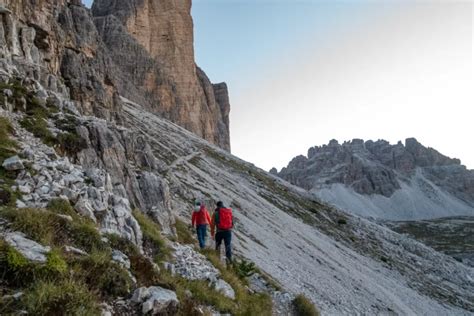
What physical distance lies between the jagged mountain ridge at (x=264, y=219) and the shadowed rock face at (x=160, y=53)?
159 feet

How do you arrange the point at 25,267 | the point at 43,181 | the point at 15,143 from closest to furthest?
the point at 25,267 → the point at 43,181 → the point at 15,143

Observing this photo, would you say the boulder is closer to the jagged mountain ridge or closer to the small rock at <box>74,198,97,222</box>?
the jagged mountain ridge

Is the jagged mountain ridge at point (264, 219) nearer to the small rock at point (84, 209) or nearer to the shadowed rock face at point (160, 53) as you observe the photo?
the small rock at point (84, 209)

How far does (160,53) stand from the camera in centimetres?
12838

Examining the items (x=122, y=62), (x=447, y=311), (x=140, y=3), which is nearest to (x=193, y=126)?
(x=122, y=62)

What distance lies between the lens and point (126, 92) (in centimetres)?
9556

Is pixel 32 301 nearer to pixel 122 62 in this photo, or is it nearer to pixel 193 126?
pixel 122 62

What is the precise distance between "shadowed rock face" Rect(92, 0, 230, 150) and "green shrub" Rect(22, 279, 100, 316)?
3862 inches

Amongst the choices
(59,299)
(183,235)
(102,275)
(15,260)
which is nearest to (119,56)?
(183,235)

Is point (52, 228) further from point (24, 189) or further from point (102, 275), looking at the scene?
point (24, 189)

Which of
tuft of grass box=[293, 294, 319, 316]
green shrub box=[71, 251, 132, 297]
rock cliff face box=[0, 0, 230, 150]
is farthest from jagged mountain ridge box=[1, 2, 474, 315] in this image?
tuft of grass box=[293, 294, 319, 316]

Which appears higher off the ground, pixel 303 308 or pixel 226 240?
pixel 226 240

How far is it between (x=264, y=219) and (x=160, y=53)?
4067 inches

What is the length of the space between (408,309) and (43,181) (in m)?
32.2
